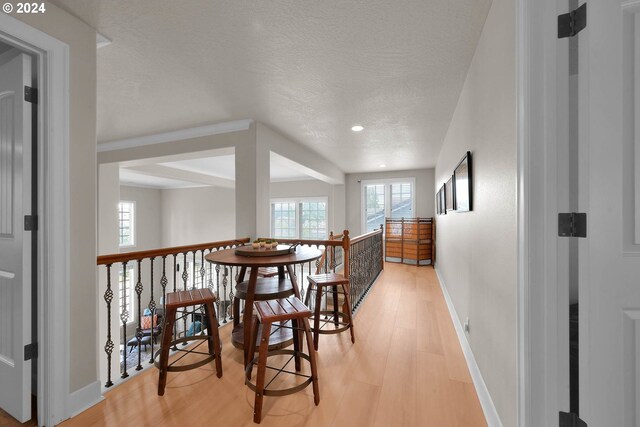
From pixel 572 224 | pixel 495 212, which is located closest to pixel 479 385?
pixel 495 212

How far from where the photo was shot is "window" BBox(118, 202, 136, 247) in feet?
27.5

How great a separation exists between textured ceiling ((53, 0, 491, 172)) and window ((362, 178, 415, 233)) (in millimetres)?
3599

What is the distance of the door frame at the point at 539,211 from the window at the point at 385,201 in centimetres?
611

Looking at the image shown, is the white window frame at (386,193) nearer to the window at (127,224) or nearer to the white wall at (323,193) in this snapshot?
the white wall at (323,193)

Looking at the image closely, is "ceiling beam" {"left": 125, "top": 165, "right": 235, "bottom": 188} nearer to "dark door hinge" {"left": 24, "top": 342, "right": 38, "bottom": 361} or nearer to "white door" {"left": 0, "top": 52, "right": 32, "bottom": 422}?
"white door" {"left": 0, "top": 52, "right": 32, "bottom": 422}

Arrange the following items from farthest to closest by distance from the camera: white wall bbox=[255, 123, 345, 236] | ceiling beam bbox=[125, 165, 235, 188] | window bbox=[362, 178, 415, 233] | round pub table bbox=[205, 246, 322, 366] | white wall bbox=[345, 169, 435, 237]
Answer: window bbox=[362, 178, 415, 233], white wall bbox=[345, 169, 435, 237], ceiling beam bbox=[125, 165, 235, 188], white wall bbox=[255, 123, 345, 236], round pub table bbox=[205, 246, 322, 366]

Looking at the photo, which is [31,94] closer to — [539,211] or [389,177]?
[539,211]

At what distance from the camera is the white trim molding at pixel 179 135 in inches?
137

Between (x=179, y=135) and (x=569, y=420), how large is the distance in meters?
4.62


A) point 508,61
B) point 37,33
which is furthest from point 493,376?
point 37,33

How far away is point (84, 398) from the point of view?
1622mm

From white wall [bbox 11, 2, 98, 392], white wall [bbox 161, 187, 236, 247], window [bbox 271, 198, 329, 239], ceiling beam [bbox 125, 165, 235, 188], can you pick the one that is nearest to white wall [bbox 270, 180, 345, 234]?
window [bbox 271, 198, 329, 239]

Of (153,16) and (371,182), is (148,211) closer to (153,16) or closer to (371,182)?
(371,182)

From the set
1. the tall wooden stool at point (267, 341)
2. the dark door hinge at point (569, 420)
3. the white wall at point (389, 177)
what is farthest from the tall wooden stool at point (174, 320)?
the white wall at point (389, 177)
